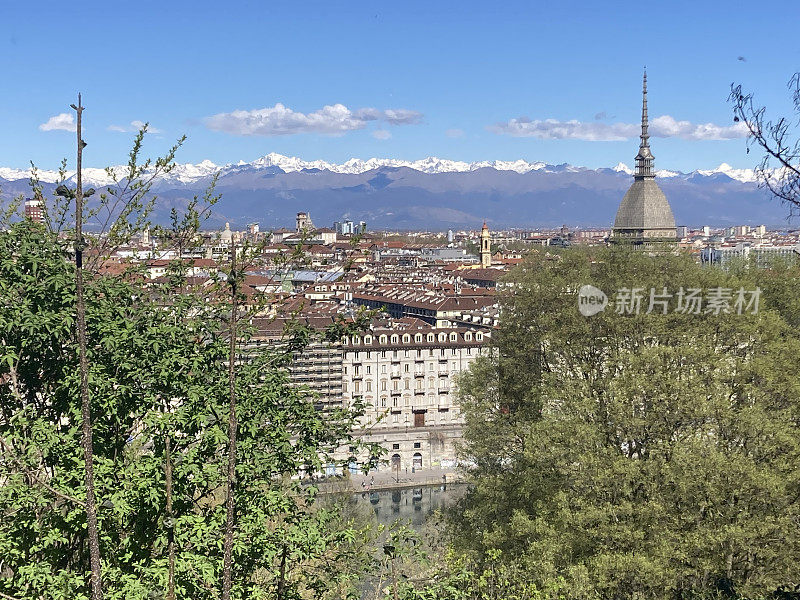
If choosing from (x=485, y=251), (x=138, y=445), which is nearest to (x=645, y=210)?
(x=485, y=251)

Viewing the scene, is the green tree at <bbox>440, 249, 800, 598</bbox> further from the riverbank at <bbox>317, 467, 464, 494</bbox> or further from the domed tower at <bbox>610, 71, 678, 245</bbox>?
the domed tower at <bbox>610, 71, 678, 245</bbox>

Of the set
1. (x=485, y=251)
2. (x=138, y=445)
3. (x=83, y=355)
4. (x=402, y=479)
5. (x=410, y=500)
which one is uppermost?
(x=485, y=251)

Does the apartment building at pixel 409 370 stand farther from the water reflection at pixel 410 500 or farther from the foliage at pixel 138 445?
the foliage at pixel 138 445

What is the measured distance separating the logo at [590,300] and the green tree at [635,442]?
0.59 feet

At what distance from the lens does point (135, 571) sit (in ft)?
25.3

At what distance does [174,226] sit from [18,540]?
3980mm

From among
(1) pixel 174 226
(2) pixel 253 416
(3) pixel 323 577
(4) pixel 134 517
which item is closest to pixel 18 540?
(4) pixel 134 517

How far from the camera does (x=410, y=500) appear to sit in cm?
3950

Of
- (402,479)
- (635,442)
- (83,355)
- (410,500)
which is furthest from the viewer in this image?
(402,479)

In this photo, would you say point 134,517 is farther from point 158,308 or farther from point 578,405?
point 578,405

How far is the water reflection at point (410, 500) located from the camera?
3688cm

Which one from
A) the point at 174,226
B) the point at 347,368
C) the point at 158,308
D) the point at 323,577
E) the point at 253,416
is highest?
the point at 174,226

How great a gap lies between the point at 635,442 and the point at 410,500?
84.1ft

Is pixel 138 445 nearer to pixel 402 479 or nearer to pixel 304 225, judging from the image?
pixel 304 225
